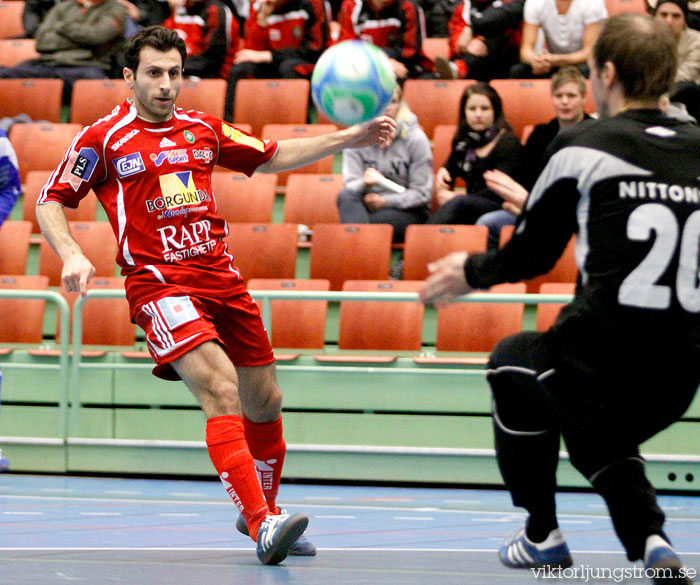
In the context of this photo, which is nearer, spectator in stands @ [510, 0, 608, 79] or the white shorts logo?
the white shorts logo

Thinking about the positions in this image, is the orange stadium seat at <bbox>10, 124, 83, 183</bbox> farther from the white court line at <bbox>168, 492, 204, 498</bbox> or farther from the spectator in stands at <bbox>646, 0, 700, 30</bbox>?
the spectator in stands at <bbox>646, 0, 700, 30</bbox>

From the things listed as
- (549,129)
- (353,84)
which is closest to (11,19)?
(549,129)

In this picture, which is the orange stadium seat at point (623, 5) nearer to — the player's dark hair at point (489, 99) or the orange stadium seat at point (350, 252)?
the player's dark hair at point (489, 99)

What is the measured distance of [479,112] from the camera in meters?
7.98

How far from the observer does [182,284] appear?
4590 mm

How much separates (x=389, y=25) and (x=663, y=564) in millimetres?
7015

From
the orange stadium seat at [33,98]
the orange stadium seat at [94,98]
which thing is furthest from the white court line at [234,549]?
the orange stadium seat at [33,98]

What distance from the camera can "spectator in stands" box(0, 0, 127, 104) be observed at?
10.2m

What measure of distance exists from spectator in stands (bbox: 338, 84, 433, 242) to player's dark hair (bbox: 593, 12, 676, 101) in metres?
4.80

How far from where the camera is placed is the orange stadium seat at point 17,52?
11352 millimetres

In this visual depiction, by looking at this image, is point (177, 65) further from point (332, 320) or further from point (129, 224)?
point (332, 320)

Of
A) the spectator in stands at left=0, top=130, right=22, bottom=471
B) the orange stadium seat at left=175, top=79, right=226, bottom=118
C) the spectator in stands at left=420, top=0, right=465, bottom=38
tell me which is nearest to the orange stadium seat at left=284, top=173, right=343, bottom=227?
the orange stadium seat at left=175, top=79, right=226, bottom=118

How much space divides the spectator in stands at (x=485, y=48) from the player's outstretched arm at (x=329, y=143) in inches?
182

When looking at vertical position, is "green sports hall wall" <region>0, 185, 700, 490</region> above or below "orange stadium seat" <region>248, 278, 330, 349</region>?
below
